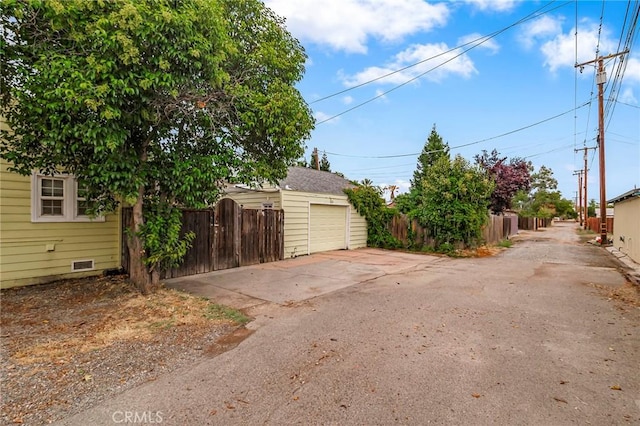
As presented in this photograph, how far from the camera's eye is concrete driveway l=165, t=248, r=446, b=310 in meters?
6.16

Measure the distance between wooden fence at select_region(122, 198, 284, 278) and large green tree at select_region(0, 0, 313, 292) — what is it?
1.42 metres

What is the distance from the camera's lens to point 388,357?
3.50 meters

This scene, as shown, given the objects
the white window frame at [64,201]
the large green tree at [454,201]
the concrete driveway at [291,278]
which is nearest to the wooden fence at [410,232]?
the large green tree at [454,201]

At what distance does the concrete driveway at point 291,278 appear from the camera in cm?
616

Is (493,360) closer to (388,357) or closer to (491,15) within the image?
(388,357)

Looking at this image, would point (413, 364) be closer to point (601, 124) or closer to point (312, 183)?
point (312, 183)

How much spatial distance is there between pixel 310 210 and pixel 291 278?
4.53 metres

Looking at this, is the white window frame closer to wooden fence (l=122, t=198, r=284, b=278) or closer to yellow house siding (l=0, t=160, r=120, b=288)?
yellow house siding (l=0, t=160, r=120, b=288)

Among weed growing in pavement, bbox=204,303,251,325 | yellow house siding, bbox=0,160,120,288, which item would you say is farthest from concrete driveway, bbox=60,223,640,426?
yellow house siding, bbox=0,160,120,288

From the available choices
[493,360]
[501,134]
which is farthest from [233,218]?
[501,134]

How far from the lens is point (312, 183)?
13281 millimetres

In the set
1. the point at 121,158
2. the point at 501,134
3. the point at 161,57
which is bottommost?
the point at 121,158

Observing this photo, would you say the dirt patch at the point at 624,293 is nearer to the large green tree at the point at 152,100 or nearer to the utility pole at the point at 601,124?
the large green tree at the point at 152,100

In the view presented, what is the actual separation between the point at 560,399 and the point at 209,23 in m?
6.38
